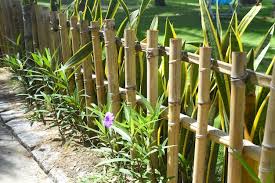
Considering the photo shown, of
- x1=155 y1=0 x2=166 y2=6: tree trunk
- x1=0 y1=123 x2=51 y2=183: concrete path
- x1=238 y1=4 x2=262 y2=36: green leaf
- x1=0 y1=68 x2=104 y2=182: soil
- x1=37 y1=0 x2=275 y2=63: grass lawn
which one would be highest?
x1=238 y1=4 x2=262 y2=36: green leaf

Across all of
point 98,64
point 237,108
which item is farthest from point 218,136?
point 98,64

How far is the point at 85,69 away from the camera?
359 centimetres

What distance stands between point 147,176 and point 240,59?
1.05 meters

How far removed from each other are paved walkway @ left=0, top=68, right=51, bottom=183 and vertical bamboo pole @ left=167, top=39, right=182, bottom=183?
103cm

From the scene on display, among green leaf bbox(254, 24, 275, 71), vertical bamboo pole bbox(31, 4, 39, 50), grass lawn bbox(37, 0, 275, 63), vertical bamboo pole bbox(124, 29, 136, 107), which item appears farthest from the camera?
grass lawn bbox(37, 0, 275, 63)

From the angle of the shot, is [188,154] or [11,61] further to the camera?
[11,61]

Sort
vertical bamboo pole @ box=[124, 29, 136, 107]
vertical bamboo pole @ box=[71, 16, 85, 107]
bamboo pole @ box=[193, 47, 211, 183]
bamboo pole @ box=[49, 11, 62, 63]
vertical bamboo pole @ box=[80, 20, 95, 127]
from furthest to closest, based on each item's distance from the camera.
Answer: bamboo pole @ box=[49, 11, 62, 63], vertical bamboo pole @ box=[71, 16, 85, 107], vertical bamboo pole @ box=[80, 20, 95, 127], vertical bamboo pole @ box=[124, 29, 136, 107], bamboo pole @ box=[193, 47, 211, 183]

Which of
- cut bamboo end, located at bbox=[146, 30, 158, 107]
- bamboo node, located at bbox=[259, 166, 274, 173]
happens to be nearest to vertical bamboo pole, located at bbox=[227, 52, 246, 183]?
bamboo node, located at bbox=[259, 166, 274, 173]

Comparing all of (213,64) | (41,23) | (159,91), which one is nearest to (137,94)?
(159,91)

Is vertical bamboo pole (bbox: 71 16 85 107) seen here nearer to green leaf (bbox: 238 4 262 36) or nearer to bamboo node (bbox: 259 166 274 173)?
green leaf (bbox: 238 4 262 36)

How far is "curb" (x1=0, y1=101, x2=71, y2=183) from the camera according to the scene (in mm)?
3271

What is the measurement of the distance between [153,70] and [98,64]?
31.7 inches

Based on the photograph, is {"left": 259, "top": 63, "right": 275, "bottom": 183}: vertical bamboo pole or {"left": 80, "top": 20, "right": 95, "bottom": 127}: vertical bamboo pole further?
{"left": 80, "top": 20, "right": 95, "bottom": 127}: vertical bamboo pole

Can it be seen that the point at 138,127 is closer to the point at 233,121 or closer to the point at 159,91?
the point at 159,91
